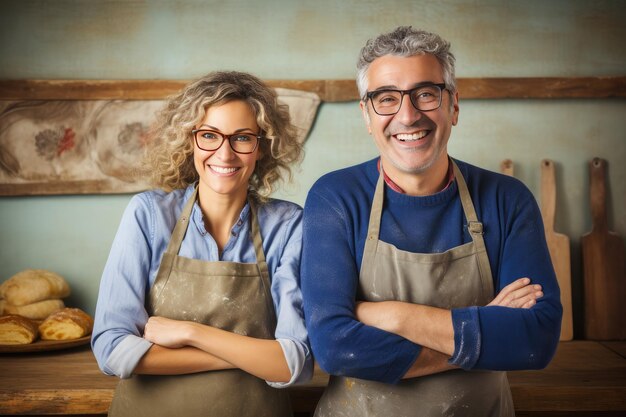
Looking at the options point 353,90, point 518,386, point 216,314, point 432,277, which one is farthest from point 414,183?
point 353,90

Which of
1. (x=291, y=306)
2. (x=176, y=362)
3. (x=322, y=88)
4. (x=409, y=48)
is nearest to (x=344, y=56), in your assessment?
(x=322, y=88)

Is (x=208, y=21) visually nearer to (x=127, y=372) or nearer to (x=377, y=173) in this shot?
(x=377, y=173)

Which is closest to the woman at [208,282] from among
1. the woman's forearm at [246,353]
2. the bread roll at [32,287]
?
the woman's forearm at [246,353]

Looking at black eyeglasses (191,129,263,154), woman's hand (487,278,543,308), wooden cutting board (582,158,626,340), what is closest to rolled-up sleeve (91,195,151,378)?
black eyeglasses (191,129,263,154)

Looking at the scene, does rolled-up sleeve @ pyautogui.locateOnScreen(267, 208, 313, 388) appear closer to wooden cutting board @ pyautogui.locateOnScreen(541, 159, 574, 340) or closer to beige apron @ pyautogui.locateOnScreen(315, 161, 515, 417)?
beige apron @ pyautogui.locateOnScreen(315, 161, 515, 417)

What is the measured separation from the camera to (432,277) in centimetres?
193

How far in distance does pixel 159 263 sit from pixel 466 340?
0.99 m

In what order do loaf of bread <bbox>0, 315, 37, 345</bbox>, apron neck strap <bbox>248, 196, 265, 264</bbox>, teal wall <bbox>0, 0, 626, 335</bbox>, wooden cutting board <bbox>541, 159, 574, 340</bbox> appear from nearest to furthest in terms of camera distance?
apron neck strap <bbox>248, 196, 265, 264</bbox> < loaf of bread <bbox>0, 315, 37, 345</bbox> < wooden cutting board <bbox>541, 159, 574, 340</bbox> < teal wall <bbox>0, 0, 626, 335</bbox>

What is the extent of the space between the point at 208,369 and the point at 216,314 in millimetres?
177

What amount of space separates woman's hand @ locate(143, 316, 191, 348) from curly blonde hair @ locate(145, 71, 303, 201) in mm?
514

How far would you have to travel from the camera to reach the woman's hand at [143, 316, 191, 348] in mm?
1866

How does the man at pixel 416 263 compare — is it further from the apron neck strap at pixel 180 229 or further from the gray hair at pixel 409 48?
the apron neck strap at pixel 180 229

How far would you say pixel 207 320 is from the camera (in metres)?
2.01

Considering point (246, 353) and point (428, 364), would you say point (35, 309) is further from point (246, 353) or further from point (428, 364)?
point (428, 364)
